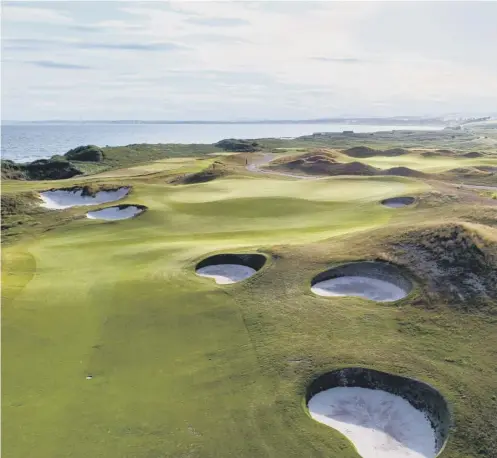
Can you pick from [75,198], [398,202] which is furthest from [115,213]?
[398,202]

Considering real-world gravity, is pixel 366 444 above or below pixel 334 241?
below

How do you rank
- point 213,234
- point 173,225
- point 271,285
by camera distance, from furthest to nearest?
point 173,225 < point 213,234 < point 271,285

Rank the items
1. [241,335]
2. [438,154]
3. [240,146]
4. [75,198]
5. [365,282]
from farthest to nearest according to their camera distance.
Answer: [240,146], [438,154], [75,198], [365,282], [241,335]

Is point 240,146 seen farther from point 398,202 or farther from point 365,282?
point 365,282

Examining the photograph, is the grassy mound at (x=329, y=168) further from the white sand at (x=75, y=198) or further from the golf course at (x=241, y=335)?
the white sand at (x=75, y=198)

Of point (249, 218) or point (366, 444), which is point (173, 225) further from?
point (366, 444)

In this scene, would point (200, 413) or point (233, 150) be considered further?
point (233, 150)

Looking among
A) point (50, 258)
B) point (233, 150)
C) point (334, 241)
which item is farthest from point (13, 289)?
point (233, 150)
